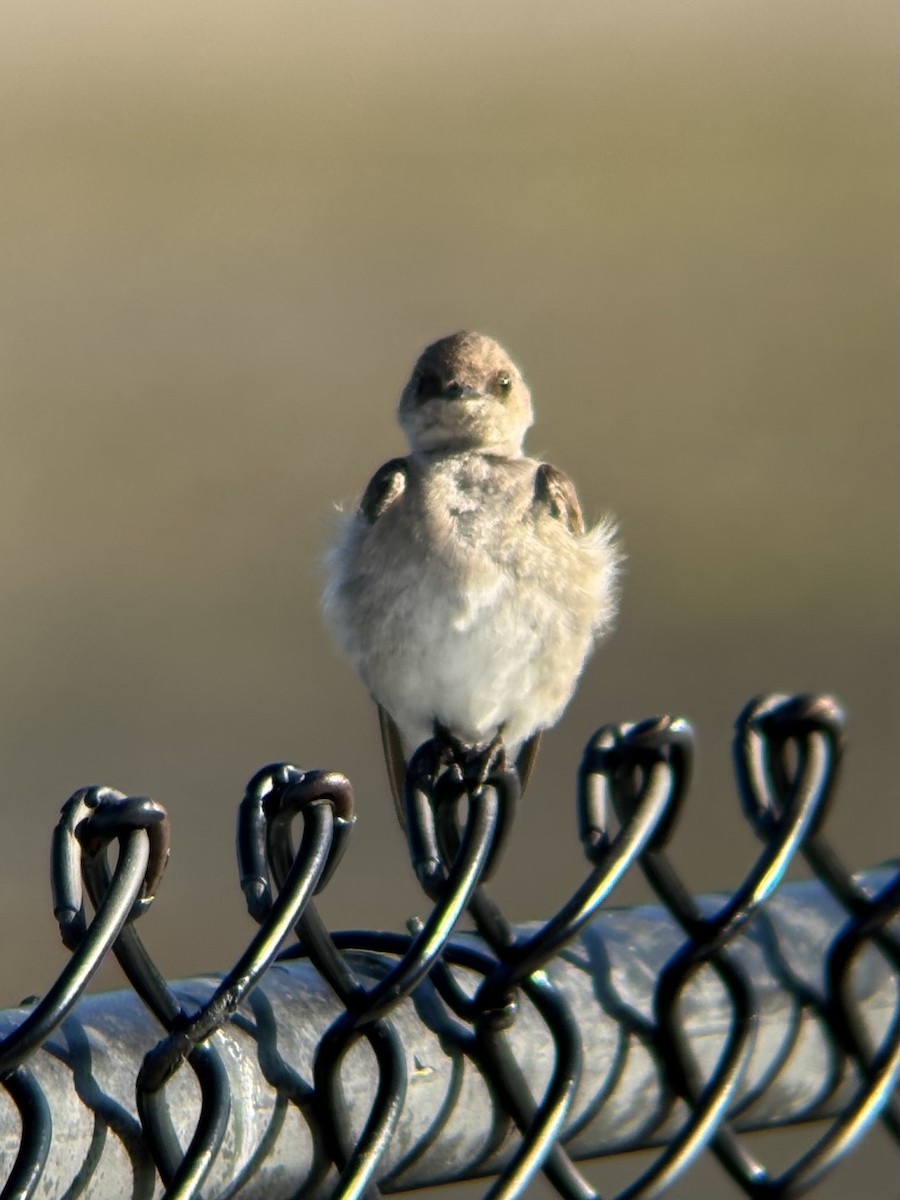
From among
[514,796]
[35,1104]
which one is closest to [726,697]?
[514,796]

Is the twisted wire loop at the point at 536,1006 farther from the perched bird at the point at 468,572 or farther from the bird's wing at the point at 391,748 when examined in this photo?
the bird's wing at the point at 391,748

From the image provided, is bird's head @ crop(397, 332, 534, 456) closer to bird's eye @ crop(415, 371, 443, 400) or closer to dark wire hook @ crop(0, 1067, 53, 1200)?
bird's eye @ crop(415, 371, 443, 400)

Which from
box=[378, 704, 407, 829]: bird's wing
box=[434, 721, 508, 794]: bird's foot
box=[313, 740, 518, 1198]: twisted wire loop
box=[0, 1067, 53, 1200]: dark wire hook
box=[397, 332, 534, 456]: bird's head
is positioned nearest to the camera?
box=[0, 1067, 53, 1200]: dark wire hook

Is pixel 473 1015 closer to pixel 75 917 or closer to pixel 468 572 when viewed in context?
pixel 75 917

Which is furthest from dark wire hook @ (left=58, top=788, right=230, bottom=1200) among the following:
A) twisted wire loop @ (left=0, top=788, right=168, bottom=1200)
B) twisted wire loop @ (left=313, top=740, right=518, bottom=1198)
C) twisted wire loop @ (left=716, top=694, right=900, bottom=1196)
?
twisted wire loop @ (left=716, top=694, right=900, bottom=1196)

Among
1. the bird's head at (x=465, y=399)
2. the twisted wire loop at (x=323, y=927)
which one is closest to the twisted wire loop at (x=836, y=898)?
the twisted wire loop at (x=323, y=927)

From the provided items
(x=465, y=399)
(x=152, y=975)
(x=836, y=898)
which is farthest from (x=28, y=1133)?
(x=465, y=399)
